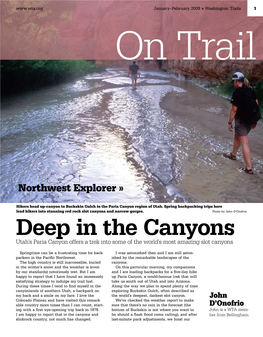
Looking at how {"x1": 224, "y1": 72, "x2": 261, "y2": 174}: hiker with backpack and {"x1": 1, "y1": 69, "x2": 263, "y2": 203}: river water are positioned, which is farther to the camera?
{"x1": 224, "y1": 72, "x2": 261, "y2": 174}: hiker with backpack

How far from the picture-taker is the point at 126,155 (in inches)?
261

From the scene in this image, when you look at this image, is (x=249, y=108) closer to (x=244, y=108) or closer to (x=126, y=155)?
(x=244, y=108)

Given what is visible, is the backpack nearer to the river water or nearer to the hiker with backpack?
the hiker with backpack

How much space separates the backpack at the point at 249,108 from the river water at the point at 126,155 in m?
0.88

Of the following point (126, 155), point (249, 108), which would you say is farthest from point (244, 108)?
point (126, 155)

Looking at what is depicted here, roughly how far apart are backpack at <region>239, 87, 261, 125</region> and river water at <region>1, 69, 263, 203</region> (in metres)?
0.88

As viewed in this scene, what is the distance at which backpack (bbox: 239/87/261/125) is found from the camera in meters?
→ 5.43

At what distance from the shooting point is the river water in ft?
16.2

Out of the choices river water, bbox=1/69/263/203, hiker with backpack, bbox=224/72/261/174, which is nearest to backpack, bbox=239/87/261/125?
hiker with backpack, bbox=224/72/261/174

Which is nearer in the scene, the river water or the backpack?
the river water

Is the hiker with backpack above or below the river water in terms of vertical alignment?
above

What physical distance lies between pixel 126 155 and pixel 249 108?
96.2 inches

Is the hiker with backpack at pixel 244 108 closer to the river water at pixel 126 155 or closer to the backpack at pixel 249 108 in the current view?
the backpack at pixel 249 108

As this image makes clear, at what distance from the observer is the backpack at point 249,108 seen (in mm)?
5434
